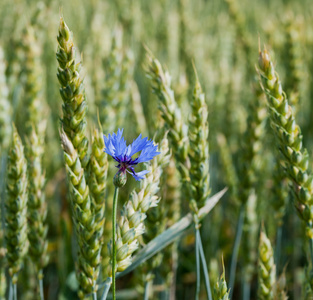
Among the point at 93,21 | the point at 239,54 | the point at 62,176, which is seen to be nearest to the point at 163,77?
the point at 62,176

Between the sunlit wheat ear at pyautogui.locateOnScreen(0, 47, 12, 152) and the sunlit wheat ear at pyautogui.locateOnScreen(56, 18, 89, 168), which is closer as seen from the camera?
the sunlit wheat ear at pyautogui.locateOnScreen(56, 18, 89, 168)

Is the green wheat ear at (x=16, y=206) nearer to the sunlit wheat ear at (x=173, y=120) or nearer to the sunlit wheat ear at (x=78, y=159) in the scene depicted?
the sunlit wheat ear at (x=78, y=159)

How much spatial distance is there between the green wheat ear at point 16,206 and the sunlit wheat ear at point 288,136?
667 millimetres

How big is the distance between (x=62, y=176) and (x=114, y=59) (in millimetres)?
805

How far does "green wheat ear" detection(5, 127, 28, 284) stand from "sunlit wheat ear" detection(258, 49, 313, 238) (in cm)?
67

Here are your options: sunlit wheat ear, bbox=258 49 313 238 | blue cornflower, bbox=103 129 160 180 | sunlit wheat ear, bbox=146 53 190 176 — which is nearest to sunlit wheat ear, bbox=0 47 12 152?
sunlit wheat ear, bbox=146 53 190 176

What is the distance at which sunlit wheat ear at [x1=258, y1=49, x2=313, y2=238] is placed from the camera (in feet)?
3.44

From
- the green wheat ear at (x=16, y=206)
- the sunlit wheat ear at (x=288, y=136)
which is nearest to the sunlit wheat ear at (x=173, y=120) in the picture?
the sunlit wheat ear at (x=288, y=136)

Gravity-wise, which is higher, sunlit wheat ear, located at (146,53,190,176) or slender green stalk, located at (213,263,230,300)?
sunlit wheat ear, located at (146,53,190,176)

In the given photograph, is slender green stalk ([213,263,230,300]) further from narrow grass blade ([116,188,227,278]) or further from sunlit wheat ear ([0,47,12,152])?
sunlit wheat ear ([0,47,12,152])

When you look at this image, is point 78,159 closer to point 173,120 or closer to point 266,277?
point 173,120

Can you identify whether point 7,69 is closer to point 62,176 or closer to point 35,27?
point 35,27

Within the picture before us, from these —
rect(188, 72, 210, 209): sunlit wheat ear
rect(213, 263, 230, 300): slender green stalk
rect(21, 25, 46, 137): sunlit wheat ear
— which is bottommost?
rect(213, 263, 230, 300): slender green stalk

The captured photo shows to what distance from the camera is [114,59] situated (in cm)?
168
